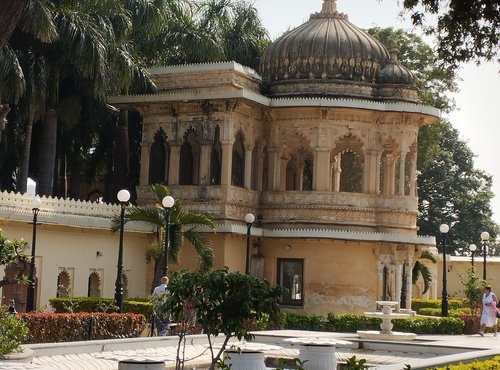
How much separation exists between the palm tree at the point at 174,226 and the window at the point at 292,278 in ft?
13.3

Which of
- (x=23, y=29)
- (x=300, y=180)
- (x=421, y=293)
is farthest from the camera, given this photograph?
(x=421, y=293)

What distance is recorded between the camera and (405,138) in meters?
34.8

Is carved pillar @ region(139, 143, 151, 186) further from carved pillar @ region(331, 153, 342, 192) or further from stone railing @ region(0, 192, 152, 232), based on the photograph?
carved pillar @ region(331, 153, 342, 192)

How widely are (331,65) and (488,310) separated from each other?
9042mm

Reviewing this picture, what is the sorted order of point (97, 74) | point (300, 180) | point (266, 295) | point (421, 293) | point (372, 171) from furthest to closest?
point (421, 293), point (300, 180), point (372, 171), point (97, 74), point (266, 295)

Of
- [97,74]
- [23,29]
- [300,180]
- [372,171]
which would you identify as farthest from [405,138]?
[23,29]

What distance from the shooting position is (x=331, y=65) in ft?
113

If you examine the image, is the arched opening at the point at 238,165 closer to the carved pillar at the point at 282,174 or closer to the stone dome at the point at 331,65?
the carved pillar at the point at 282,174

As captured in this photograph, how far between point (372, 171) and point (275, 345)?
459 inches

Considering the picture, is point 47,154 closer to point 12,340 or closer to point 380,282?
point 380,282

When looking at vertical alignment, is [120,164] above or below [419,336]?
above

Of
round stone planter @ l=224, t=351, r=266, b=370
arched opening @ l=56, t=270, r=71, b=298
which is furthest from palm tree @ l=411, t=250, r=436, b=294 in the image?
round stone planter @ l=224, t=351, r=266, b=370

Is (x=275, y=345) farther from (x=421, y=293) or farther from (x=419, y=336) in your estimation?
(x=421, y=293)

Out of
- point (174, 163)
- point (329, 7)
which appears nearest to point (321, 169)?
point (174, 163)
